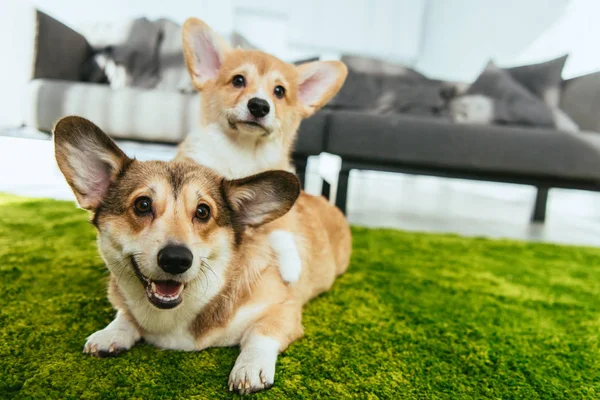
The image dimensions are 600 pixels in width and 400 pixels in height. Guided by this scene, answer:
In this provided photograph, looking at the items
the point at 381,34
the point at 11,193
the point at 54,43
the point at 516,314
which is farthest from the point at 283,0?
the point at 516,314

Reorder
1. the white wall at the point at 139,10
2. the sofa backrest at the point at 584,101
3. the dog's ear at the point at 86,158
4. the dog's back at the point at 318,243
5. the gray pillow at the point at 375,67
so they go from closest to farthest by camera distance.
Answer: the dog's ear at the point at 86,158 → the dog's back at the point at 318,243 → the sofa backrest at the point at 584,101 → the gray pillow at the point at 375,67 → the white wall at the point at 139,10

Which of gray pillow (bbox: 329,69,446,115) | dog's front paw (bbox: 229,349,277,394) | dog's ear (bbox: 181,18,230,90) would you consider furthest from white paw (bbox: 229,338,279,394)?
gray pillow (bbox: 329,69,446,115)

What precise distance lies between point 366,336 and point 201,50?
128 cm

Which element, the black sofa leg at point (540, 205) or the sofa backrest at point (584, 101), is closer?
the black sofa leg at point (540, 205)

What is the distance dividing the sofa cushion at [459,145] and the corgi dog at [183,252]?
2028 mm

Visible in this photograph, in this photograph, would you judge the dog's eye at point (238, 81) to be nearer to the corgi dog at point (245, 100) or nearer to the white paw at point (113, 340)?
the corgi dog at point (245, 100)

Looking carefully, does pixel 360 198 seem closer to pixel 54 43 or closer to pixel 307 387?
pixel 54 43

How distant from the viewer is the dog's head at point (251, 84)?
168 centimetres

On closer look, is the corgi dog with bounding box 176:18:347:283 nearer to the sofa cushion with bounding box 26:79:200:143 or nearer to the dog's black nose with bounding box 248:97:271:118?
the dog's black nose with bounding box 248:97:271:118

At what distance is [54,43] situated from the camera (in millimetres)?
3803

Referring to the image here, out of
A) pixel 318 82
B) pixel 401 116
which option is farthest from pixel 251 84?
pixel 401 116

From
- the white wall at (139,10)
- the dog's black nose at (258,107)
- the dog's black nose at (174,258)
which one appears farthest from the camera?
the white wall at (139,10)

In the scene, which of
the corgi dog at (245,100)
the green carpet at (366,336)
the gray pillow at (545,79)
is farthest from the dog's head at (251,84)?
the gray pillow at (545,79)

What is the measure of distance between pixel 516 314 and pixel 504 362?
1.36 ft
